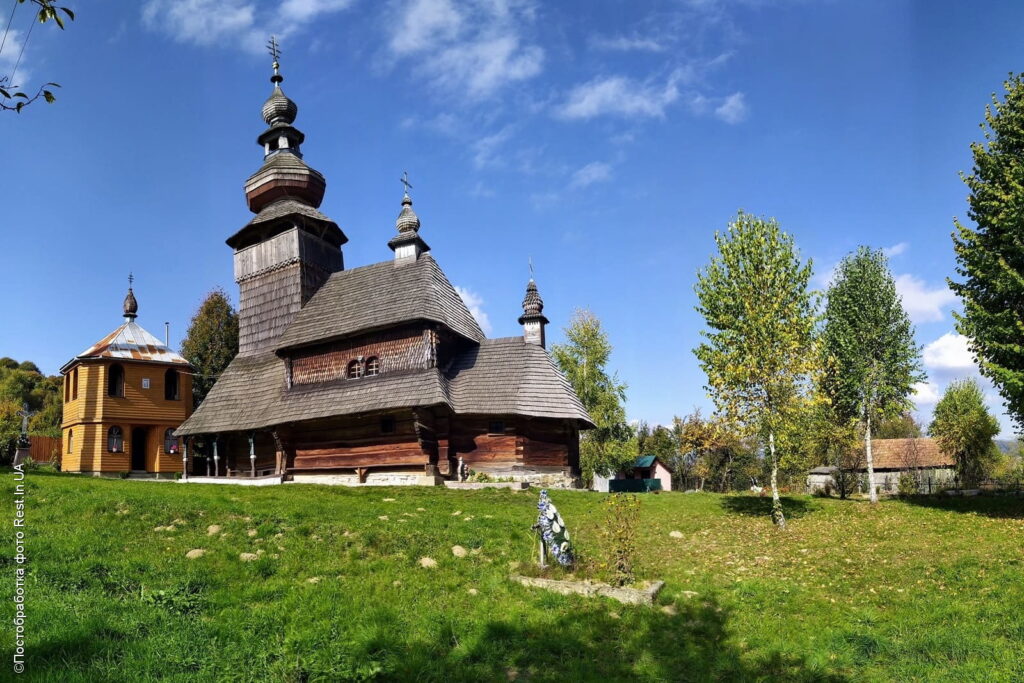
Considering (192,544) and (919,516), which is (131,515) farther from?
(919,516)

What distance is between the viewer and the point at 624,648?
27.9 feet

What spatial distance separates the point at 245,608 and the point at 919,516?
62.5ft

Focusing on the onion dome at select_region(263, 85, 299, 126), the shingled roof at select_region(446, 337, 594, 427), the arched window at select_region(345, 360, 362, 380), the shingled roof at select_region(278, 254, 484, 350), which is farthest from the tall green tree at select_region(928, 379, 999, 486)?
the onion dome at select_region(263, 85, 299, 126)

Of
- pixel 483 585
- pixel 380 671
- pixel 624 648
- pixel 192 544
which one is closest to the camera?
pixel 380 671

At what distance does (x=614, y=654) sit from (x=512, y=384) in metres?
17.4

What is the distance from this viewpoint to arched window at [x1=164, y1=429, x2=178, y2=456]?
35.6m

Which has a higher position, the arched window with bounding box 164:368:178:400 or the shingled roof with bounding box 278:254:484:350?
the shingled roof with bounding box 278:254:484:350

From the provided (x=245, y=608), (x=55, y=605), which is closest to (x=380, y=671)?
(x=245, y=608)

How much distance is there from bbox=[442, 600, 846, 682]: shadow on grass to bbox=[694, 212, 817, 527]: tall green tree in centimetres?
1000

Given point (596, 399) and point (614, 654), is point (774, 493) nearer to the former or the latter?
point (614, 654)

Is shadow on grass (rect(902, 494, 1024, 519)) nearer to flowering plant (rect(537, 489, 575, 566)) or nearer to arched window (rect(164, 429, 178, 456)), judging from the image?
flowering plant (rect(537, 489, 575, 566))

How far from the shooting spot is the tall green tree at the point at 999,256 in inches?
722

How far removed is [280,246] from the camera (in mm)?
31656

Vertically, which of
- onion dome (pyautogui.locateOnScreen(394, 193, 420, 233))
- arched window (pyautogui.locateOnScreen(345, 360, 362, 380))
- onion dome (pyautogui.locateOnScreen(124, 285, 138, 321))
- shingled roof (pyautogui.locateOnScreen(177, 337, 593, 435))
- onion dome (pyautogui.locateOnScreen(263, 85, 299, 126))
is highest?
onion dome (pyautogui.locateOnScreen(263, 85, 299, 126))
